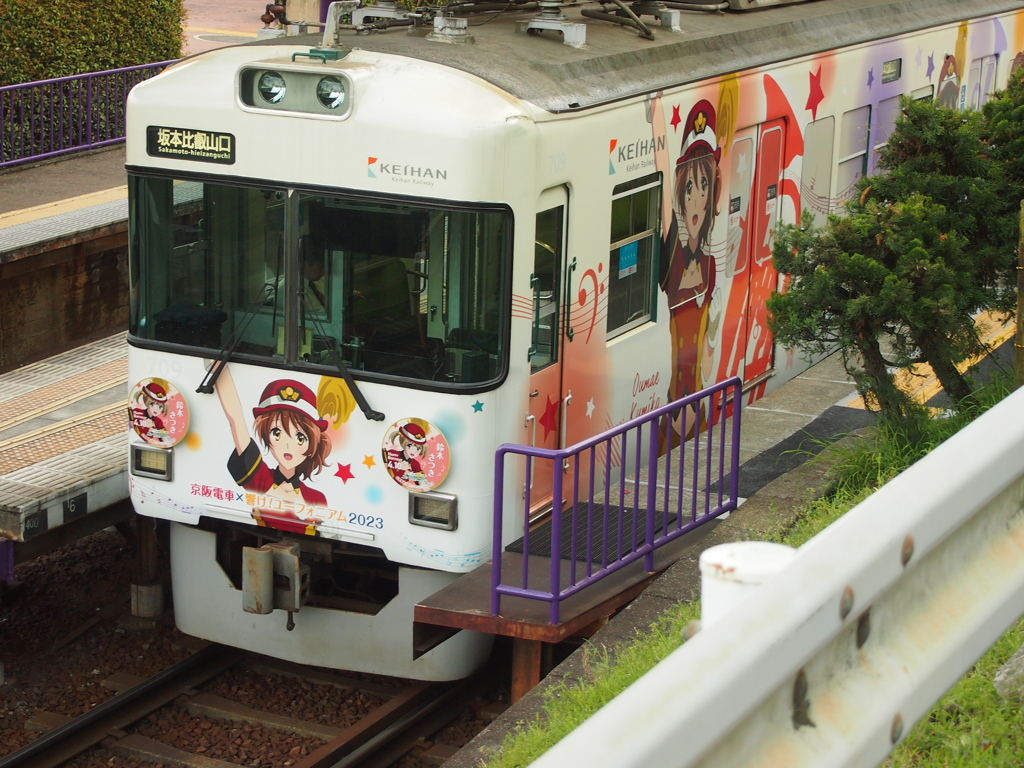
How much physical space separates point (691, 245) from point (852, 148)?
9.44 ft

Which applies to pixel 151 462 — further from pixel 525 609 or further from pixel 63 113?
pixel 63 113

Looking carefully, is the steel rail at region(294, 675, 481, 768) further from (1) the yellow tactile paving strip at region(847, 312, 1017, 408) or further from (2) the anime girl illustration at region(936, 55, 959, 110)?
(2) the anime girl illustration at region(936, 55, 959, 110)

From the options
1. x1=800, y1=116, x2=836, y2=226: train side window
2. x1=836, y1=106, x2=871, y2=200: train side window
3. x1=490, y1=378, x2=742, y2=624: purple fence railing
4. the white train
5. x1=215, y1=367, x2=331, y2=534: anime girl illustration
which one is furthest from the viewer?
x1=836, y1=106, x2=871, y2=200: train side window

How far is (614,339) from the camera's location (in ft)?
23.2

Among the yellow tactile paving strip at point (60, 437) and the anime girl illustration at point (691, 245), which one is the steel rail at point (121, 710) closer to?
the yellow tactile paving strip at point (60, 437)

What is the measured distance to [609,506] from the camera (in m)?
6.74

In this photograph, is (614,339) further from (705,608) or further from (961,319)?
(705,608)

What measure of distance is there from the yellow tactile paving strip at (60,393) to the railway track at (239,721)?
6.38 ft

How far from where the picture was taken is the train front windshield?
6.06 metres

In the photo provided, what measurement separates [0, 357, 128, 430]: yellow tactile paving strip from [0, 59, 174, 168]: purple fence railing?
17.6 feet

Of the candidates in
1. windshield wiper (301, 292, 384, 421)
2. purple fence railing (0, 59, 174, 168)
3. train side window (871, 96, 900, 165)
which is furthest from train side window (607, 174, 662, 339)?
purple fence railing (0, 59, 174, 168)

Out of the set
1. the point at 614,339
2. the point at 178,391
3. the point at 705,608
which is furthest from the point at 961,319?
the point at 705,608

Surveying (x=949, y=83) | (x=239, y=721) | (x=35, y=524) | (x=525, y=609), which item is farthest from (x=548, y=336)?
(x=949, y=83)

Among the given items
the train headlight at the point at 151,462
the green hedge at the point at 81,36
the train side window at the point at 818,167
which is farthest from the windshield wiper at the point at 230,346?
the green hedge at the point at 81,36
